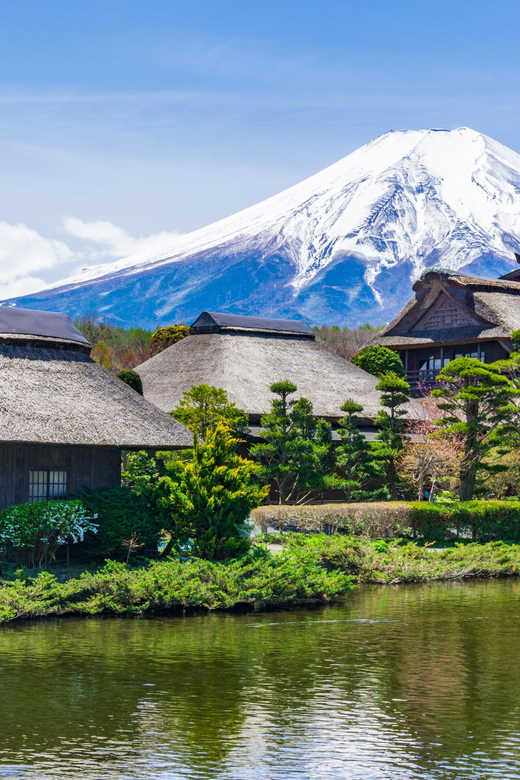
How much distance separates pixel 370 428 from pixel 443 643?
2670 centimetres

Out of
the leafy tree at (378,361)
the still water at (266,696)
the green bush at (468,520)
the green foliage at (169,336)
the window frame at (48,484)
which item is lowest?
the still water at (266,696)

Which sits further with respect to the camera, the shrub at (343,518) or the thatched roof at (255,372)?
the thatched roof at (255,372)

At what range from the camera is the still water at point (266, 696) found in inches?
426

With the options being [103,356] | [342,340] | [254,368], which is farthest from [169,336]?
[342,340]

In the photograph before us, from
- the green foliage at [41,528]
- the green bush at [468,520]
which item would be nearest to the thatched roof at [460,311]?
the green bush at [468,520]

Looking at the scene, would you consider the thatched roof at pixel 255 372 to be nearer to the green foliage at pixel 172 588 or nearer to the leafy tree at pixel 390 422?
the leafy tree at pixel 390 422

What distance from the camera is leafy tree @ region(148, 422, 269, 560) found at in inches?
935

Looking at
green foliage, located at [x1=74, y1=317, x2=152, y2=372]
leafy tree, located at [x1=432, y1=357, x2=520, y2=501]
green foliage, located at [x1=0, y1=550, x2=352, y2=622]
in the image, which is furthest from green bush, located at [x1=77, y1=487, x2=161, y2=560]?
green foliage, located at [x1=74, y1=317, x2=152, y2=372]

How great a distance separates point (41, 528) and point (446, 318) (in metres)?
36.8

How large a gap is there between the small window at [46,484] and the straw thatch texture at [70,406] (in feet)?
4.75

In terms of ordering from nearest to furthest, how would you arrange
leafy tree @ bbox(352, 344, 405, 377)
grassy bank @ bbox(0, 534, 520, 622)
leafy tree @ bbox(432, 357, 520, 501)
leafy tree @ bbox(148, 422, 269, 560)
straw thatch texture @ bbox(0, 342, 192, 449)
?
grassy bank @ bbox(0, 534, 520, 622) → straw thatch texture @ bbox(0, 342, 192, 449) → leafy tree @ bbox(148, 422, 269, 560) → leafy tree @ bbox(432, 357, 520, 501) → leafy tree @ bbox(352, 344, 405, 377)

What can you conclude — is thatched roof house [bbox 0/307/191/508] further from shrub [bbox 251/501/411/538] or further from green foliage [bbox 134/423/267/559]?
shrub [bbox 251/501/411/538]

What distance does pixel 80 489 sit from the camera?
24.7m

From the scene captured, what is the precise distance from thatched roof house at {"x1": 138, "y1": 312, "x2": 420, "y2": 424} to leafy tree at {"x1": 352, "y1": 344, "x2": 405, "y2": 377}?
4243 millimetres
